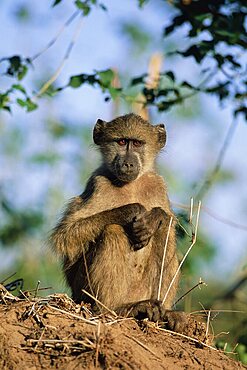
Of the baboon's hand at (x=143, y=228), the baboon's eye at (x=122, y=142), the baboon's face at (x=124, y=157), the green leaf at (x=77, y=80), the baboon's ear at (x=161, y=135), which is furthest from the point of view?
the green leaf at (x=77, y=80)

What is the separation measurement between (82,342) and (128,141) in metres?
3.12

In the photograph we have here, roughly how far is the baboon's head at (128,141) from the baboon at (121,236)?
1 cm

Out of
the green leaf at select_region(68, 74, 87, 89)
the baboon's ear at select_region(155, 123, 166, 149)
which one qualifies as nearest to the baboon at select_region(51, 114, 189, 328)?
the baboon's ear at select_region(155, 123, 166, 149)

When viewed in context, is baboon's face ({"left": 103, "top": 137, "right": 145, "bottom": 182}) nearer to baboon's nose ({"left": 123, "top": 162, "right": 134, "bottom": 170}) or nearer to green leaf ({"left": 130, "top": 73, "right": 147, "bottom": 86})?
baboon's nose ({"left": 123, "top": 162, "right": 134, "bottom": 170})

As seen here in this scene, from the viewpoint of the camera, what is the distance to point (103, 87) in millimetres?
8836

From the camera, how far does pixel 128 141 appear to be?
8.36 m

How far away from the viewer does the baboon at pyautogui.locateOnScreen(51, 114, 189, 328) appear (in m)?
7.13

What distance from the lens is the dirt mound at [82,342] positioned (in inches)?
224

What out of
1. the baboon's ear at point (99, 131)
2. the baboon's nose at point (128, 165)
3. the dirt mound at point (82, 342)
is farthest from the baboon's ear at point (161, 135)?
the dirt mound at point (82, 342)

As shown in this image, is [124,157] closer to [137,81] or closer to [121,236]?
[121,236]

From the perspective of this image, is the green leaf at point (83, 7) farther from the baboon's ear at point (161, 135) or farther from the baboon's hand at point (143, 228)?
the baboon's hand at point (143, 228)

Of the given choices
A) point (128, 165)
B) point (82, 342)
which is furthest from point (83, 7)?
point (82, 342)

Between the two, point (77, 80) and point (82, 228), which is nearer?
point (82, 228)

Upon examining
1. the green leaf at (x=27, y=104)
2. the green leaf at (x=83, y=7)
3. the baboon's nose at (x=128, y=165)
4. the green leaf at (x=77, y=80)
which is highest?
the green leaf at (x=83, y=7)
